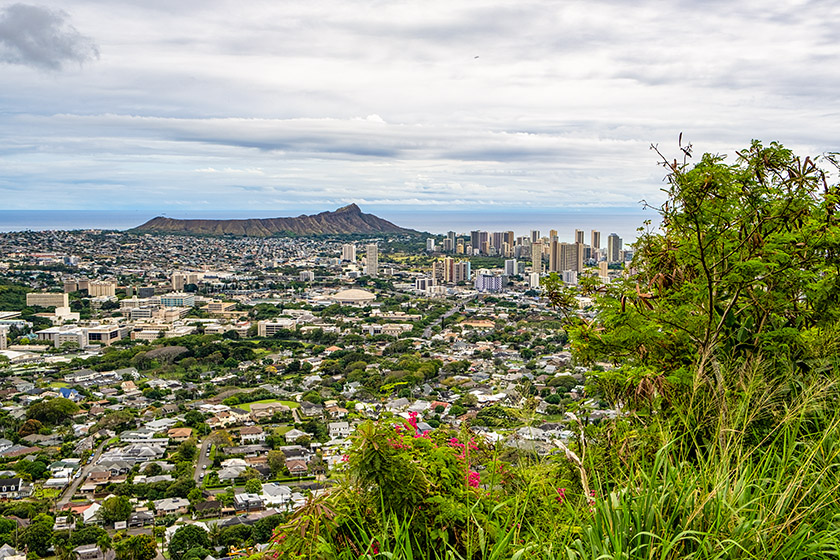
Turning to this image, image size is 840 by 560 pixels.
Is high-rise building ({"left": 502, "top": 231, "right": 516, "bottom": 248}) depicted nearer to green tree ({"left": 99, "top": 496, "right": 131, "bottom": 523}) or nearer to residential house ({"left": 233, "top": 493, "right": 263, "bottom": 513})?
residential house ({"left": 233, "top": 493, "right": 263, "bottom": 513})

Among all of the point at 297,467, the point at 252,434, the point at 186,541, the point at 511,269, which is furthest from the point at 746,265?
the point at 511,269

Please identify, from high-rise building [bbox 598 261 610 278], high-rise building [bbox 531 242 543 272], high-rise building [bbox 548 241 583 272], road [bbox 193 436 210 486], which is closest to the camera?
high-rise building [bbox 598 261 610 278]

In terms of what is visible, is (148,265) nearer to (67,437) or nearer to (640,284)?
(67,437)

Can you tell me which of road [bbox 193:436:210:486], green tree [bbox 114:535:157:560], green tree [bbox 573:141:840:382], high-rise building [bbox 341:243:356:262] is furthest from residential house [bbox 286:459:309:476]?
high-rise building [bbox 341:243:356:262]

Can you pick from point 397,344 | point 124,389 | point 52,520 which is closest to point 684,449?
point 52,520

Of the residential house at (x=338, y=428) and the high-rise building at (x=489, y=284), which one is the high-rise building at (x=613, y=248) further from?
the residential house at (x=338, y=428)

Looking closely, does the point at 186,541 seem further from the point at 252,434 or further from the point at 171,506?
the point at 252,434

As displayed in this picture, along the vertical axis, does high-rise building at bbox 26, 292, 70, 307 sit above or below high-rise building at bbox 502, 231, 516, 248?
below
